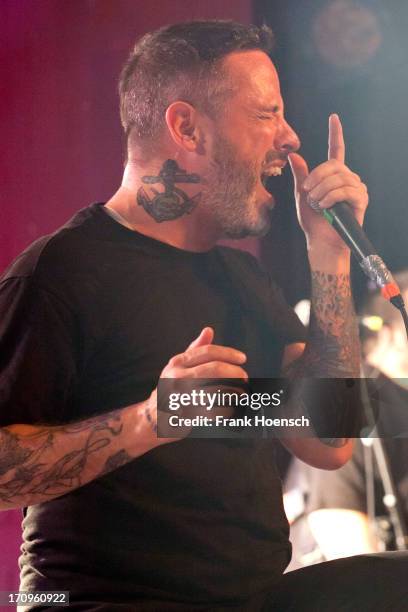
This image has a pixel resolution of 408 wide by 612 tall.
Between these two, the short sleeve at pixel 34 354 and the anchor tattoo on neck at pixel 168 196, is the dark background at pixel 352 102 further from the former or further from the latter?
the short sleeve at pixel 34 354

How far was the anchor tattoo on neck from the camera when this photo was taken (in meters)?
1.25

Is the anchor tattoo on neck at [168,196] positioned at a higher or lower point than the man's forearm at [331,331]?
higher

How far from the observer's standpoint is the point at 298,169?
1295 millimetres

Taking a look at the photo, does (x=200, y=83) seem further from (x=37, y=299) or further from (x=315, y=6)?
(x=37, y=299)

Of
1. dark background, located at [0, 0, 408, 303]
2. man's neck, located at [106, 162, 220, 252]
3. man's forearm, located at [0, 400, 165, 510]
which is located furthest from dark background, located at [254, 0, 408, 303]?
man's forearm, located at [0, 400, 165, 510]

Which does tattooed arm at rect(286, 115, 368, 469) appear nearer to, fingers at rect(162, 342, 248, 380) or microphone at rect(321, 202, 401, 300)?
microphone at rect(321, 202, 401, 300)

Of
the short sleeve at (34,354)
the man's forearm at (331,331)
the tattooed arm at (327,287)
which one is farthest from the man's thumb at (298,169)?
the short sleeve at (34,354)

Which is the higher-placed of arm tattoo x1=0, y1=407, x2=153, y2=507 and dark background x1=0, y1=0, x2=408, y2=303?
dark background x1=0, y1=0, x2=408, y2=303

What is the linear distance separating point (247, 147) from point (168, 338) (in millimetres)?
348

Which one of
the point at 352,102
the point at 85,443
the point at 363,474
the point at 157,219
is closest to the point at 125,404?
the point at 85,443

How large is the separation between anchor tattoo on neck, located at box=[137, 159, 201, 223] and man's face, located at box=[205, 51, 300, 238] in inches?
1.6

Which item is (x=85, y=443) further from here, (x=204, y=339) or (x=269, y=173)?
(x=269, y=173)

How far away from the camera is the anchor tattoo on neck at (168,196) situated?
125 centimetres

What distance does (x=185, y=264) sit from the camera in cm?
126
